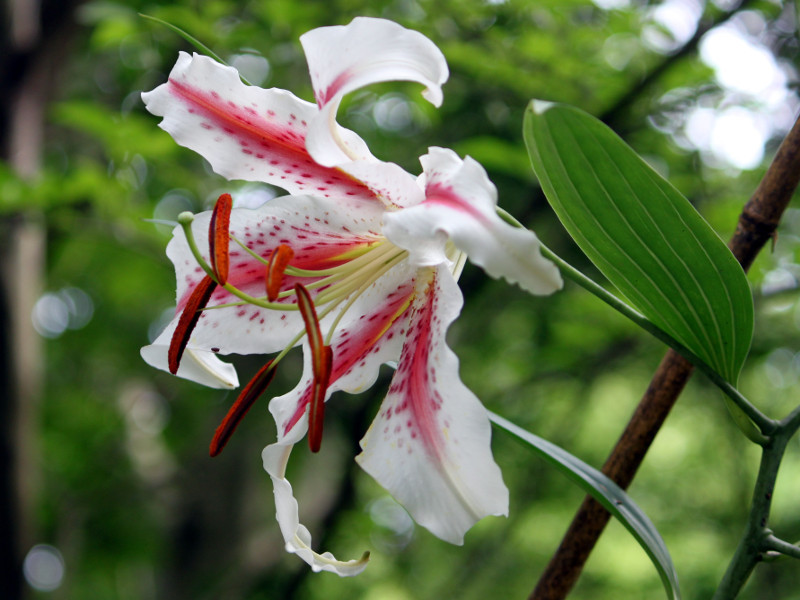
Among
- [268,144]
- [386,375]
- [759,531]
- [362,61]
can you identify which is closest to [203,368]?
[268,144]

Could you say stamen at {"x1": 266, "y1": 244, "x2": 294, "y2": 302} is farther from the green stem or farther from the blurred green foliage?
the blurred green foliage

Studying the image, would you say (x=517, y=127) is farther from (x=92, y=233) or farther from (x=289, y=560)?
(x=289, y=560)

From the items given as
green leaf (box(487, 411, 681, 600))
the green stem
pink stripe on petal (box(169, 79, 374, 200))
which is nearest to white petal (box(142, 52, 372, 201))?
pink stripe on petal (box(169, 79, 374, 200))

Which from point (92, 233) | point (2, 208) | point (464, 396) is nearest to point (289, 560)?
point (92, 233)

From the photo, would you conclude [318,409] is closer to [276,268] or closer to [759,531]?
[276,268]

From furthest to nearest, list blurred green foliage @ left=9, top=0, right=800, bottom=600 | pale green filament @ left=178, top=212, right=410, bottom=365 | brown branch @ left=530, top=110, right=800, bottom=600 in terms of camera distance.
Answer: blurred green foliage @ left=9, top=0, right=800, bottom=600
pale green filament @ left=178, top=212, right=410, bottom=365
brown branch @ left=530, top=110, right=800, bottom=600

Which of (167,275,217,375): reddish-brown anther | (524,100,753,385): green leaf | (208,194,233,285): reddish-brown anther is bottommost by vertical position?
(167,275,217,375): reddish-brown anther

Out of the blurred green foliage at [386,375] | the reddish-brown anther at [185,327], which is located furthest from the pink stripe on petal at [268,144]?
the blurred green foliage at [386,375]
